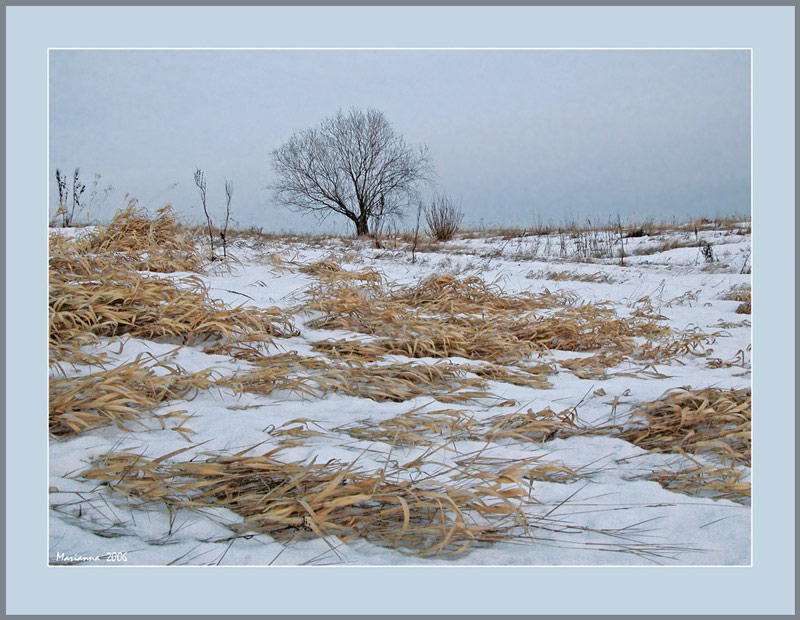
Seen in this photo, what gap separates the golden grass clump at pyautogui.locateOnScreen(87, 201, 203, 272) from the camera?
3426 millimetres

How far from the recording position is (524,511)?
1.24 metres

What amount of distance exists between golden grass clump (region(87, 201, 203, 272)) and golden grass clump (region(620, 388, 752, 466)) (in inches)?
115

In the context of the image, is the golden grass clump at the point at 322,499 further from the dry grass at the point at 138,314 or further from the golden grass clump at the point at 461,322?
the golden grass clump at the point at 461,322

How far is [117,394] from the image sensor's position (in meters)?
1.59

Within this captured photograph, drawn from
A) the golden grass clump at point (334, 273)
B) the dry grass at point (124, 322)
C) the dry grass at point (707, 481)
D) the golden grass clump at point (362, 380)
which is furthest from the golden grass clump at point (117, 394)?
the golden grass clump at point (334, 273)

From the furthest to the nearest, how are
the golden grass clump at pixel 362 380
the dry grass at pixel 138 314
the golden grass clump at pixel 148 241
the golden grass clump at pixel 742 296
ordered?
the golden grass clump at pixel 742 296, the golden grass clump at pixel 148 241, the dry grass at pixel 138 314, the golden grass clump at pixel 362 380

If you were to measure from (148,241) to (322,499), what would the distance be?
318cm

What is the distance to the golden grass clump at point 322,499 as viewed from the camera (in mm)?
1151

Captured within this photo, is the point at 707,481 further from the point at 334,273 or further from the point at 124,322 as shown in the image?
the point at 334,273

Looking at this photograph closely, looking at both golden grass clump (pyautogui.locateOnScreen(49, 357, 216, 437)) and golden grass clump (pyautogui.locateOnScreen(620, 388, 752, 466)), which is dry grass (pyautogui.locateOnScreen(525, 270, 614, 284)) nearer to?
golden grass clump (pyautogui.locateOnScreen(620, 388, 752, 466))

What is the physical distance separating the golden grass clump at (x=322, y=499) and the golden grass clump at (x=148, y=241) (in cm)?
231

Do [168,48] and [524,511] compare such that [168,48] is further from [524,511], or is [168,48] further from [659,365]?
[659,365]

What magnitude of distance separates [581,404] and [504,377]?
363 millimetres

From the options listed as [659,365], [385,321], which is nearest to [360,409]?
[385,321]
